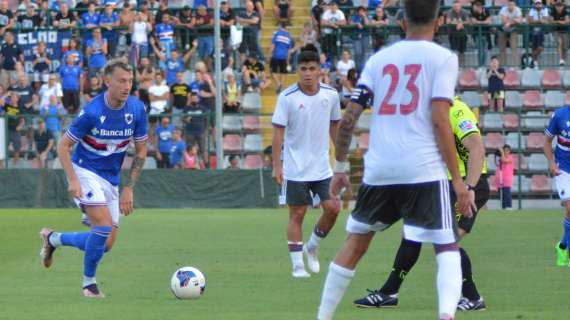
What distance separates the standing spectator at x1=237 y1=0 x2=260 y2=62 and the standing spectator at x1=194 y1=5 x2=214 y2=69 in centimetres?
85

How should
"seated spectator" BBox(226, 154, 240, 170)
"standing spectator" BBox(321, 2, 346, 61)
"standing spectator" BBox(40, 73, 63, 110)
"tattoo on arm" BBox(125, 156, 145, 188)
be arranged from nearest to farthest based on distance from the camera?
1. "tattoo on arm" BBox(125, 156, 145, 188)
2. "seated spectator" BBox(226, 154, 240, 170)
3. "standing spectator" BBox(40, 73, 63, 110)
4. "standing spectator" BBox(321, 2, 346, 61)

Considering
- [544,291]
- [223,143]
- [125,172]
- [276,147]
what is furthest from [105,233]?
[223,143]

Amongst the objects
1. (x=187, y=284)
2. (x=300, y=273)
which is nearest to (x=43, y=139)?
(x=300, y=273)

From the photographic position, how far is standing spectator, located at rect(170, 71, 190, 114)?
109 ft

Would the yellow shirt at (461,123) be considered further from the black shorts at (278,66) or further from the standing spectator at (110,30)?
the standing spectator at (110,30)

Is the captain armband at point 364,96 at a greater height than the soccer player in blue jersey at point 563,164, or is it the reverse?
the captain armband at point 364,96

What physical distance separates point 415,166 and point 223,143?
25.7m

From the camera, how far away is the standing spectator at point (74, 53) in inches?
1341

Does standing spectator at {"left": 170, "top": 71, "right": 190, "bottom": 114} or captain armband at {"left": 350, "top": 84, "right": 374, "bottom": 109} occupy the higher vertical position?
captain armband at {"left": 350, "top": 84, "right": 374, "bottom": 109}

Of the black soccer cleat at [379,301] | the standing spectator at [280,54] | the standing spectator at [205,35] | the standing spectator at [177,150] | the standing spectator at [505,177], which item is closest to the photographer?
the black soccer cleat at [379,301]

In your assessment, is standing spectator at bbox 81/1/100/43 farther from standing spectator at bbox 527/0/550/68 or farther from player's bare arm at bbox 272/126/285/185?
player's bare arm at bbox 272/126/285/185

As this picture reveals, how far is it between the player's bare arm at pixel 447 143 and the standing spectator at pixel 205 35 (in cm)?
2791

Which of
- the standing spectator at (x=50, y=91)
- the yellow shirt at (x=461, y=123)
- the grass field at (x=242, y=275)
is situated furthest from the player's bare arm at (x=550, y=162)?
the standing spectator at (x=50, y=91)

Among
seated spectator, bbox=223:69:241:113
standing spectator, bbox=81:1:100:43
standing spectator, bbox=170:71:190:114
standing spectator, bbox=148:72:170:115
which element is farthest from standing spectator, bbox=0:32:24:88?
Result: seated spectator, bbox=223:69:241:113
